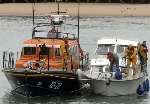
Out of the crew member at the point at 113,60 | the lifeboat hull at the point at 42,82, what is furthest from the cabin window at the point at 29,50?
the crew member at the point at 113,60

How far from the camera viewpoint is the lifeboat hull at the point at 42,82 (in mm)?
32000

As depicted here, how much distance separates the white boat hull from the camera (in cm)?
3300

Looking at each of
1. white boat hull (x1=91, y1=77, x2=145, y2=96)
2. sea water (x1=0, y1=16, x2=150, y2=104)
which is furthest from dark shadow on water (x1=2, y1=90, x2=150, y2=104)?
white boat hull (x1=91, y1=77, x2=145, y2=96)

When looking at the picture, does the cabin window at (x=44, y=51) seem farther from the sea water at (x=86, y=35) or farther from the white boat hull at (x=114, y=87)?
the white boat hull at (x=114, y=87)

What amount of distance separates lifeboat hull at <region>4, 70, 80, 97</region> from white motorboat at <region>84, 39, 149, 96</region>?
0.92 metres

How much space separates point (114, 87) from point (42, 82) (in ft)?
10.6

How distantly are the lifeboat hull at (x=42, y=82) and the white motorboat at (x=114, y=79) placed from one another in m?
0.92

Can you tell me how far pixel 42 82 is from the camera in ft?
106

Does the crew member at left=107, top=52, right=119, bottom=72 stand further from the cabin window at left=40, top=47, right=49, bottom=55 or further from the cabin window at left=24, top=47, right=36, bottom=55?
the cabin window at left=24, top=47, right=36, bottom=55

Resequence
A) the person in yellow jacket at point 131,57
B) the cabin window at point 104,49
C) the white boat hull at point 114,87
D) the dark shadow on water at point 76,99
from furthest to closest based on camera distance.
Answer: the cabin window at point 104,49
the person in yellow jacket at point 131,57
the white boat hull at point 114,87
the dark shadow on water at point 76,99

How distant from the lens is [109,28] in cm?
7069

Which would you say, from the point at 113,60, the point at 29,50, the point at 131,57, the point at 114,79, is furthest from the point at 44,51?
the point at 131,57

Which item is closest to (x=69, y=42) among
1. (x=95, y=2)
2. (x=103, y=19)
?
(x=103, y=19)

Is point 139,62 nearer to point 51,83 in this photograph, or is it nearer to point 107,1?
point 51,83
